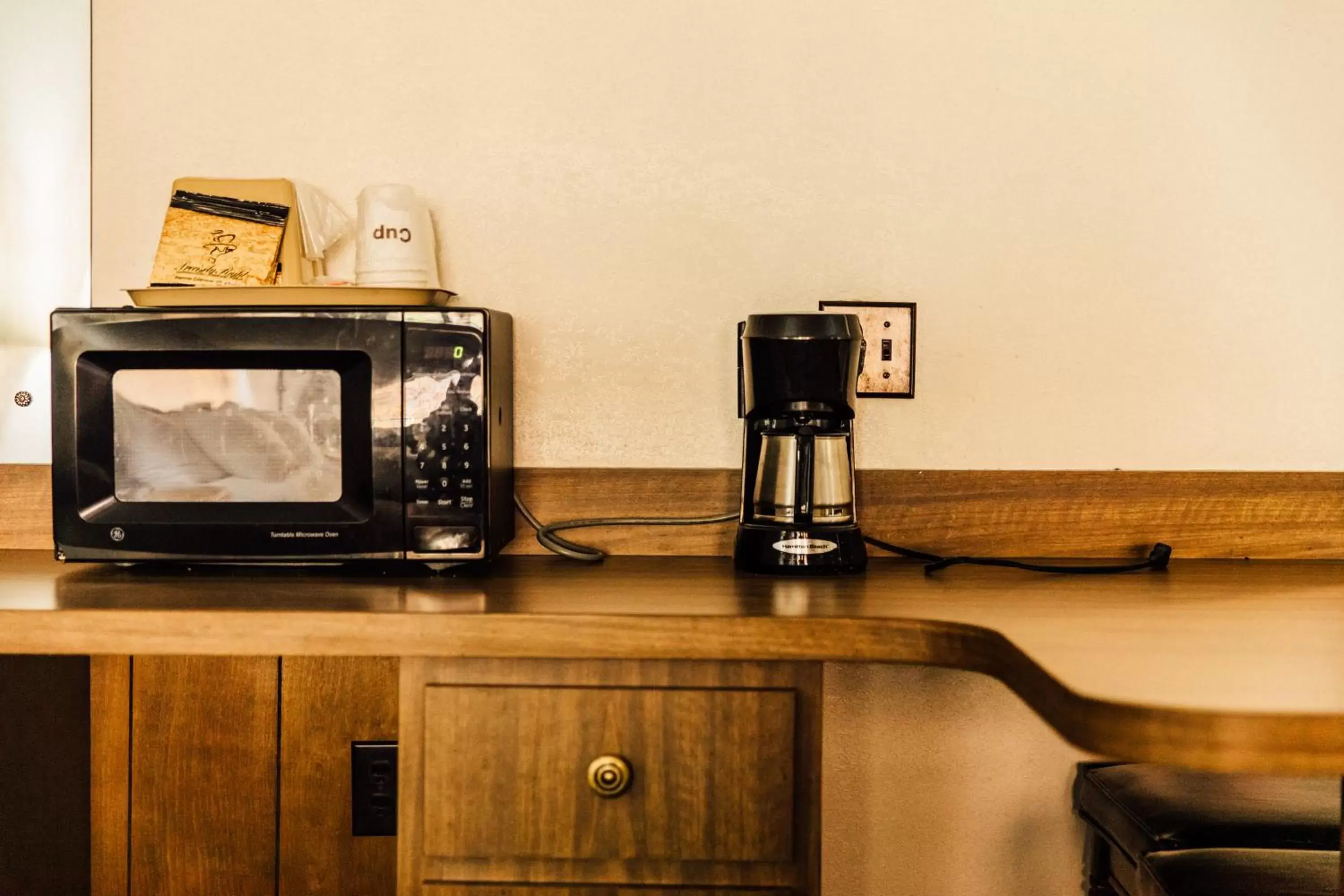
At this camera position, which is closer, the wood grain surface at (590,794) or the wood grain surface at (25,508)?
the wood grain surface at (590,794)

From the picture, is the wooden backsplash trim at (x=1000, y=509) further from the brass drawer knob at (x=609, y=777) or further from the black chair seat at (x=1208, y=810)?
the brass drawer knob at (x=609, y=777)

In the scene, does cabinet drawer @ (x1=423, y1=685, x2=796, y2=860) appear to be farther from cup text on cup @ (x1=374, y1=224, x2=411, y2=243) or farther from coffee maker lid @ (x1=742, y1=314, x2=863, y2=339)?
cup text on cup @ (x1=374, y1=224, x2=411, y2=243)

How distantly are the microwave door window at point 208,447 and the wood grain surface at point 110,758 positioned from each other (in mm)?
324

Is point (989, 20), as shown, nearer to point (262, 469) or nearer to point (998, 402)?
point (998, 402)

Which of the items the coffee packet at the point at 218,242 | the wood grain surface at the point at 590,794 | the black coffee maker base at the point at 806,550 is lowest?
the wood grain surface at the point at 590,794

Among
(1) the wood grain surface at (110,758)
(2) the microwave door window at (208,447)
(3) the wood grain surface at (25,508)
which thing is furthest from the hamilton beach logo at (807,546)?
(3) the wood grain surface at (25,508)

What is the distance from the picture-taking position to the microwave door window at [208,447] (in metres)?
1.16

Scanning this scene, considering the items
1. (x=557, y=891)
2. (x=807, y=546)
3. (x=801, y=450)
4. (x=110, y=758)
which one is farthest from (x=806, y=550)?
(x=110, y=758)

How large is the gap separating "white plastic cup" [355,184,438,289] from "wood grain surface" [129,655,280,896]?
50 centimetres

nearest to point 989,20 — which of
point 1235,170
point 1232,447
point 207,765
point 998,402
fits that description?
point 1235,170

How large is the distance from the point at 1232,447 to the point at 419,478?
1.07 m

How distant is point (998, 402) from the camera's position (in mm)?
1448

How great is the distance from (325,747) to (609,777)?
54cm

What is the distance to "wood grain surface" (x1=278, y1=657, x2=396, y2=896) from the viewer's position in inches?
52.9
